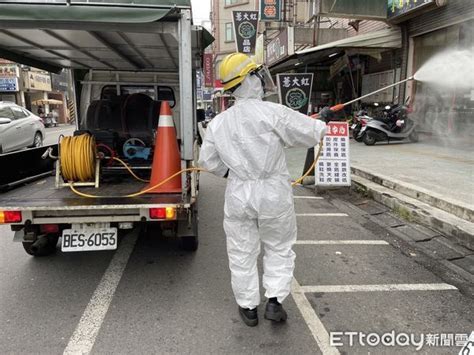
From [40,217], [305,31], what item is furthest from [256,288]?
[305,31]

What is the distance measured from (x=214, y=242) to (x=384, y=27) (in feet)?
37.4

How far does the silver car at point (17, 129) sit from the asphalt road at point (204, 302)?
7.10m

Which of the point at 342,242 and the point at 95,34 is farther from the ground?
the point at 95,34

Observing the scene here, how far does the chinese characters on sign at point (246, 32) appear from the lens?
15156mm

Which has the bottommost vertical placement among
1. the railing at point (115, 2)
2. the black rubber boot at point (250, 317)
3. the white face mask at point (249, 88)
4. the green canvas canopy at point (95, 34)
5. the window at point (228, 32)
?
the black rubber boot at point (250, 317)

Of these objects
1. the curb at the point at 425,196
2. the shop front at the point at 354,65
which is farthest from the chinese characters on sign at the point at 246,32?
the curb at the point at 425,196

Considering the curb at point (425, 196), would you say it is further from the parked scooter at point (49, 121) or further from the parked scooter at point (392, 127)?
the parked scooter at point (49, 121)

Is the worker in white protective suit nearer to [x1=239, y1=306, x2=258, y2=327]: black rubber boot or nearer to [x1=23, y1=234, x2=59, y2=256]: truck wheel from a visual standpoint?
[x1=239, y1=306, x2=258, y2=327]: black rubber boot

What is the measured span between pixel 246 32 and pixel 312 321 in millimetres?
13838

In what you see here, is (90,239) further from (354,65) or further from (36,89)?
(36,89)

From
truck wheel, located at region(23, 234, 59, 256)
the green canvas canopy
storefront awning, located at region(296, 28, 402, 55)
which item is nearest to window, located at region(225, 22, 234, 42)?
storefront awning, located at region(296, 28, 402, 55)

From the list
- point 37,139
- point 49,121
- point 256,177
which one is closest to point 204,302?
point 256,177

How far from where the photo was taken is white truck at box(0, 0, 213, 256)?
3.26 m

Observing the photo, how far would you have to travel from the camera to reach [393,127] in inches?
463
